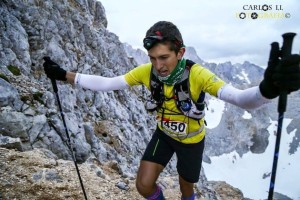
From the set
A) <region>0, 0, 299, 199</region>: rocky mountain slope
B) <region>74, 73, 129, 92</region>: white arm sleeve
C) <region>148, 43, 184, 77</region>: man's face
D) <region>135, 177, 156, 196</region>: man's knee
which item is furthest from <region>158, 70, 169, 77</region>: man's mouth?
<region>0, 0, 299, 199</region>: rocky mountain slope

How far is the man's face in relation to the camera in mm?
5863

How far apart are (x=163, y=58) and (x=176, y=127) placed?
1.77 meters

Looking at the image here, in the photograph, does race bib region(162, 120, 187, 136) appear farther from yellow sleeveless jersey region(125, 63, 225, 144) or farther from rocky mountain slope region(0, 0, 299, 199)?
rocky mountain slope region(0, 0, 299, 199)

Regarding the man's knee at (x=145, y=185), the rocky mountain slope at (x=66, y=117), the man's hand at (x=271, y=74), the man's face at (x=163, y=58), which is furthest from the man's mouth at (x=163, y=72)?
the rocky mountain slope at (x=66, y=117)

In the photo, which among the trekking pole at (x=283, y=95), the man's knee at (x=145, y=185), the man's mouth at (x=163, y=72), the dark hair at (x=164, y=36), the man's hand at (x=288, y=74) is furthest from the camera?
the man's knee at (x=145, y=185)

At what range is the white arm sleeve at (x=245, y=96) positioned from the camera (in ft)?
14.6

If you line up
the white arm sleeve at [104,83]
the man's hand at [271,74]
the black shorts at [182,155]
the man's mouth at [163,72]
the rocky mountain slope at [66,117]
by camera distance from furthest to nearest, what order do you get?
the rocky mountain slope at [66,117]
the white arm sleeve at [104,83]
the black shorts at [182,155]
the man's mouth at [163,72]
the man's hand at [271,74]

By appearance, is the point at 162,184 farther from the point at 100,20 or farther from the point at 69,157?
the point at 100,20

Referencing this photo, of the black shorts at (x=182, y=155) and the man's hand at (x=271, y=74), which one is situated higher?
the man's hand at (x=271, y=74)

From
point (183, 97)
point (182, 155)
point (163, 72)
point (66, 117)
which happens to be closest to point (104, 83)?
point (163, 72)

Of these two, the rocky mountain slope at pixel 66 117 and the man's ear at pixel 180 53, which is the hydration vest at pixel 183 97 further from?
the rocky mountain slope at pixel 66 117

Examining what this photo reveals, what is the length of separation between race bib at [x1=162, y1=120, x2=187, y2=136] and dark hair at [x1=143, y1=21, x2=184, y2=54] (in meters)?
1.71

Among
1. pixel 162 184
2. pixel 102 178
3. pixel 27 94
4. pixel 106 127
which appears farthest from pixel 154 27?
pixel 106 127

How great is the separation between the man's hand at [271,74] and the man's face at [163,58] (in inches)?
87.9
